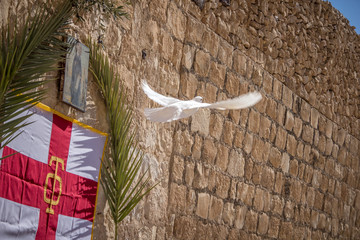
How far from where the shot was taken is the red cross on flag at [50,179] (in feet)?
10.2

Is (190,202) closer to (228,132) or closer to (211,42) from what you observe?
(228,132)

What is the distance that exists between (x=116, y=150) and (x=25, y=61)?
3.44 ft

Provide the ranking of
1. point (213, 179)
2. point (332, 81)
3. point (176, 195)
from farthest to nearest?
point (332, 81)
point (213, 179)
point (176, 195)

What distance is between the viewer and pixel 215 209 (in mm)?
5180

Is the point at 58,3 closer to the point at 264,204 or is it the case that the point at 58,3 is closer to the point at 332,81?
the point at 264,204


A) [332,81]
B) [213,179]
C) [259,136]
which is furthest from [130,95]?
[332,81]

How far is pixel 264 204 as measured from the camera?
19.8ft

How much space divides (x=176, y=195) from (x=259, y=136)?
160 cm

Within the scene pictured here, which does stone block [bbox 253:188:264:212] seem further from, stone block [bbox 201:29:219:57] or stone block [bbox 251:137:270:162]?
stone block [bbox 201:29:219:57]

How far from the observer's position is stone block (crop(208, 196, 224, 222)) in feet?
16.8

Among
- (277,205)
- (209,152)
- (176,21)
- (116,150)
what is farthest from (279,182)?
(116,150)

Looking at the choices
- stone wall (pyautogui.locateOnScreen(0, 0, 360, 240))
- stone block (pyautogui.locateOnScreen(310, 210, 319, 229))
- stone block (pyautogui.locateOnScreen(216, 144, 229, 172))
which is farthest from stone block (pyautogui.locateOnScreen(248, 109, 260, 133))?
stone block (pyautogui.locateOnScreen(310, 210, 319, 229))

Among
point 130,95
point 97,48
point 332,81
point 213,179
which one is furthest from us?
point 332,81

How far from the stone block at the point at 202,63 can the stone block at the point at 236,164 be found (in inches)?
32.4
